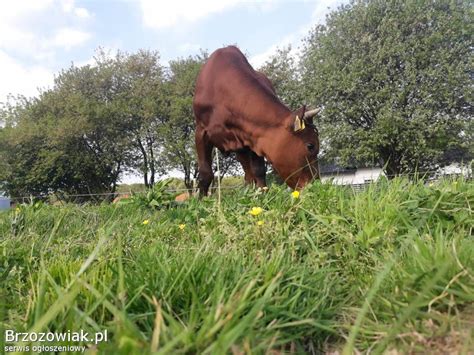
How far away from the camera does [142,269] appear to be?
1.54 meters

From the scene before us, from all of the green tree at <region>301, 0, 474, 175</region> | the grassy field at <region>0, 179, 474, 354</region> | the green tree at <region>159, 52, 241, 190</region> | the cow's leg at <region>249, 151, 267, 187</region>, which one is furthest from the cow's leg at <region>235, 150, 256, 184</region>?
the green tree at <region>159, 52, 241, 190</region>

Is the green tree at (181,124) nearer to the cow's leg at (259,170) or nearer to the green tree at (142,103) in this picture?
the green tree at (142,103)

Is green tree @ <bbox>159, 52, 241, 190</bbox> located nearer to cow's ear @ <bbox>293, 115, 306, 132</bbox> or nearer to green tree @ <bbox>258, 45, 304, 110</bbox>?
green tree @ <bbox>258, 45, 304, 110</bbox>

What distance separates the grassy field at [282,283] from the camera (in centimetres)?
101

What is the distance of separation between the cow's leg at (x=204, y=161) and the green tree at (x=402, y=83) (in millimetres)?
13705

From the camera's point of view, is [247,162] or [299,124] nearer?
[299,124]

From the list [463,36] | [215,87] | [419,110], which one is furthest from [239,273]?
[463,36]

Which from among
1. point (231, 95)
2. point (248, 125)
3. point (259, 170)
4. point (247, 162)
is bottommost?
point (259, 170)

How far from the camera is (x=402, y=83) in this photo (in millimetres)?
19344

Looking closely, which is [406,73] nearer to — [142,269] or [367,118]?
[367,118]

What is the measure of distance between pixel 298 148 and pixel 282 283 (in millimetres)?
3635

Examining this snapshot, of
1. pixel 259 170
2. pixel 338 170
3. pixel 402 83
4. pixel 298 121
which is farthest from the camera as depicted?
pixel 402 83

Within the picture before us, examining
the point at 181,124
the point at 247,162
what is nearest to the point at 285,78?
the point at 181,124

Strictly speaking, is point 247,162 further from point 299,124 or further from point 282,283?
point 282,283
